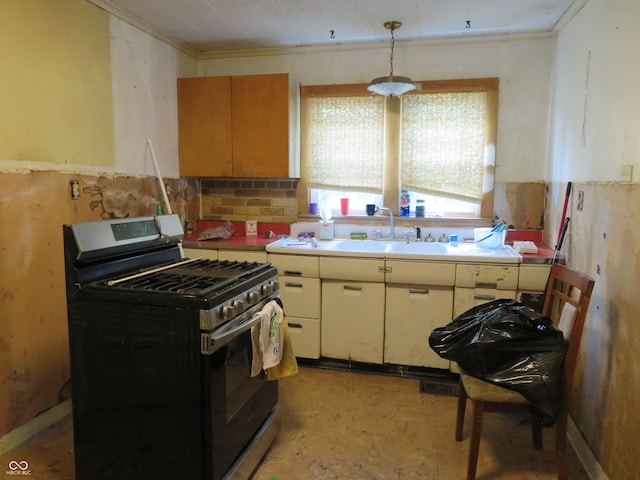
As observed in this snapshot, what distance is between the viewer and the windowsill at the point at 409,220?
130 inches

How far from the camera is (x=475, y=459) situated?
1.88 m

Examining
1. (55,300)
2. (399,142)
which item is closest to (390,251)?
(399,142)

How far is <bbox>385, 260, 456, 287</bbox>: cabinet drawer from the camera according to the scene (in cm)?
276

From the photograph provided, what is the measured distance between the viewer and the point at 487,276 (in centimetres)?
271

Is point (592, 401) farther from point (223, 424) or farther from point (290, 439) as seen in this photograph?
point (223, 424)

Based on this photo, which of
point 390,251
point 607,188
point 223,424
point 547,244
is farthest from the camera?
point 547,244

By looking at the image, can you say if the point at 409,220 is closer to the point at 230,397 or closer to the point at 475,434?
the point at 475,434

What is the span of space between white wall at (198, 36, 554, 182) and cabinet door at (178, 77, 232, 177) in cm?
107

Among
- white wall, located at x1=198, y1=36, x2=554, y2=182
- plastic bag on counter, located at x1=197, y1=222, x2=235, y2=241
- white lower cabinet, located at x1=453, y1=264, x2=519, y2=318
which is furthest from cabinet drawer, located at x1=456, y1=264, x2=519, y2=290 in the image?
plastic bag on counter, located at x1=197, y1=222, x2=235, y2=241

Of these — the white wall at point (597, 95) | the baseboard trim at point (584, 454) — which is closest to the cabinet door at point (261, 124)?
the white wall at point (597, 95)

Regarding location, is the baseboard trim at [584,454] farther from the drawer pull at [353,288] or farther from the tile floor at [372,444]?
the drawer pull at [353,288]

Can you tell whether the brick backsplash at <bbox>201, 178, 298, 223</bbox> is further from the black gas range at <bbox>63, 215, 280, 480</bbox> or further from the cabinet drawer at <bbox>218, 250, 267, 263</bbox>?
the black gas range at <bbox>63, 215, 280, 480</bbox>

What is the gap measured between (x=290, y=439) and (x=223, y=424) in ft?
2.33

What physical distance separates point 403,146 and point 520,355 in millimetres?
1980
